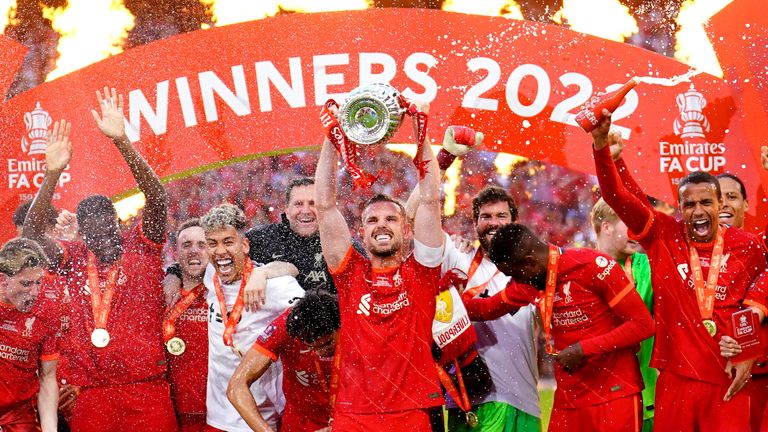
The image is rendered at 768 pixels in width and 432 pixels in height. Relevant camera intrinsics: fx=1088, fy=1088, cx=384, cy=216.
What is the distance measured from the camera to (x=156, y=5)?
26.1 feet

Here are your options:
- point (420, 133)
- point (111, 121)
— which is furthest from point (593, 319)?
point (111, 121)

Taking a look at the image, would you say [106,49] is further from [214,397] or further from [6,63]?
[214,397]

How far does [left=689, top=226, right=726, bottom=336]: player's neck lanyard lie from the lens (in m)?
5.14

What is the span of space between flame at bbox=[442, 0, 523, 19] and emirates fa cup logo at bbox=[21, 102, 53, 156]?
9.04 feet

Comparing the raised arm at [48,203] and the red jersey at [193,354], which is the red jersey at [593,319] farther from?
the raised arm at [48,203]

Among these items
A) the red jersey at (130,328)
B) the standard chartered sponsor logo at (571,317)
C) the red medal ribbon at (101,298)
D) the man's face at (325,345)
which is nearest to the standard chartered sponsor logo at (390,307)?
the man's face at (325,345)

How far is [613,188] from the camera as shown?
16.5 feet

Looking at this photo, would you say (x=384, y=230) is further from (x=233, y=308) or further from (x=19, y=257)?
(x=19, y=257)

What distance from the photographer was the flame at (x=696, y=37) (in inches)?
278

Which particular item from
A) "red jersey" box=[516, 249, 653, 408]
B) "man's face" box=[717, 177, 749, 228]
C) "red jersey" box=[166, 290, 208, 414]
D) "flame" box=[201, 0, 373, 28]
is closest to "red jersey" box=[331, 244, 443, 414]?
"red jersey" box=[516, 249, 653, 408]

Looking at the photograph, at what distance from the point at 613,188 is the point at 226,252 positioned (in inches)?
80.3

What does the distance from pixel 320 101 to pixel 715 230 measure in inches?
114

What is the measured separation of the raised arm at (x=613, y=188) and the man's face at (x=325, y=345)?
140 centimetres

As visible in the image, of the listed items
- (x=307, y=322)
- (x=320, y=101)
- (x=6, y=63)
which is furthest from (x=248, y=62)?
(x=307, y=322)
